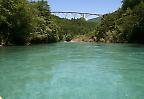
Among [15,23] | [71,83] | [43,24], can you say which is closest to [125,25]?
[43,24]

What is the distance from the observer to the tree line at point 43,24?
65188mm

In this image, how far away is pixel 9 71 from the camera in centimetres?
2514

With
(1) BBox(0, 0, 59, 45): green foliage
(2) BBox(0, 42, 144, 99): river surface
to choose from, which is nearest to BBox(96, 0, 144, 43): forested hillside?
(1) BBox(0, 0, 59, 45): green foliage

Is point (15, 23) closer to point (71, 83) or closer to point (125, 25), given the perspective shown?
point (125, 25)

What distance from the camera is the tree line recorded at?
214ft

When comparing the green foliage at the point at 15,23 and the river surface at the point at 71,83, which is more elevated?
the green foliage at the point at 15,23

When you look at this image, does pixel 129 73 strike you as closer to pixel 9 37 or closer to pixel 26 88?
pixel 26 88

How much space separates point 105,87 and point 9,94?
499cm

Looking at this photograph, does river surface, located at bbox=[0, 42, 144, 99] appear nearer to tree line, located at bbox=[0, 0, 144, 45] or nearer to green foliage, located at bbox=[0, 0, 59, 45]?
green foliage, located at bbox=[0, 0, 59, 45]

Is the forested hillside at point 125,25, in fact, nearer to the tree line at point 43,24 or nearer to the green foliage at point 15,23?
the tree line at point 43,24

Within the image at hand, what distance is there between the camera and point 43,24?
285 ft

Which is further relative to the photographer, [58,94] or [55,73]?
[55,73]

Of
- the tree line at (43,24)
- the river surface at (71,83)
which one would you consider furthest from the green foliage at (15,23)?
the river surface at (71,83)

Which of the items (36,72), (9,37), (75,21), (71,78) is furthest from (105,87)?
(75,21)
